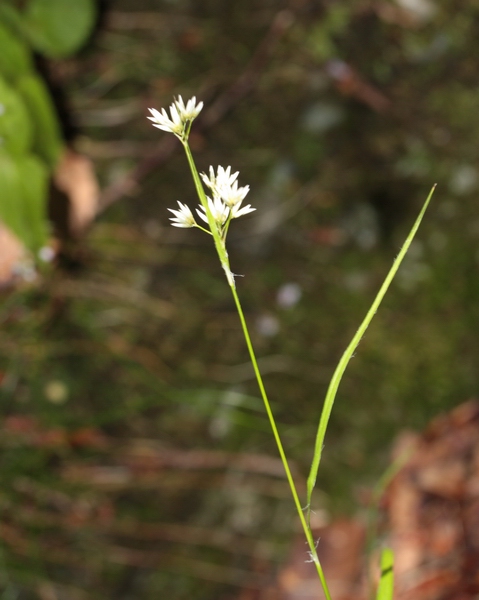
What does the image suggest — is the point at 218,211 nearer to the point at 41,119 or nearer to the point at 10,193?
the point at 10,193

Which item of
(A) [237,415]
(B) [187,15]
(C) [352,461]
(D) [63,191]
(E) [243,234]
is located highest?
(B) [187,15]

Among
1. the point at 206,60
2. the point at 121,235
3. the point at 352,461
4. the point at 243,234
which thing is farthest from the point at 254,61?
the point at 352,461

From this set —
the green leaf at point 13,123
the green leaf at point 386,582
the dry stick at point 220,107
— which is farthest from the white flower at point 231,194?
the dry stick at point 220,107

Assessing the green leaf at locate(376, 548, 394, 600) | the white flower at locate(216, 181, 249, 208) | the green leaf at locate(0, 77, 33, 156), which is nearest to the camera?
the white flower at locate(216, 181, 249, 208)

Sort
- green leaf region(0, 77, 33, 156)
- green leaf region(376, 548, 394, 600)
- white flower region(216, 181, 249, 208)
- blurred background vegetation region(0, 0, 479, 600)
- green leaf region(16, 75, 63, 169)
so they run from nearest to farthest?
1. white flower region(216, 181, 249, 208)
2. green leaf region(376, 548, 394, 600)
3. green leaf region(0, 77, 33, 156)
4. green leaf region(16, 75, 63, 169)
5. blurred background vegetation region(0, 0, 479, 600)

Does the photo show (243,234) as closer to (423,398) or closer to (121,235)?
(121,235)

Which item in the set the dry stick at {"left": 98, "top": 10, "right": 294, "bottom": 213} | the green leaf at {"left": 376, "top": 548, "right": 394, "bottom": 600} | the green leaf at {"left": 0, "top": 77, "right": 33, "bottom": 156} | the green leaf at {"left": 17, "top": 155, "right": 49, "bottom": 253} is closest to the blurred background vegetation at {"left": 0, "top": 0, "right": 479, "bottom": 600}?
the dry stick at {"left": 98, "top": 10, "right": 294, "bottom": 213}

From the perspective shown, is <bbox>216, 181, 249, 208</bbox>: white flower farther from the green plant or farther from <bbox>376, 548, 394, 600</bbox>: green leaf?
the green plant
